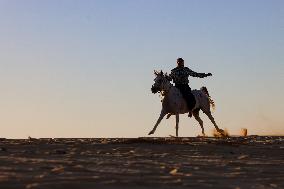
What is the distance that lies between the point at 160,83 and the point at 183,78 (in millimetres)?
1142

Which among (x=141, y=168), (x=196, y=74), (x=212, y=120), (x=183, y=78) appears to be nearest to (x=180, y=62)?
(x=183, y=78)

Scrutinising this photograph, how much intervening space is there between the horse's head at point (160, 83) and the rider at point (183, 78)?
521 mm

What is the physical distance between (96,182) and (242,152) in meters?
5.10

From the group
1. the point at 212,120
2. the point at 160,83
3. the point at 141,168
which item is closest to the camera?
the point at 141,168

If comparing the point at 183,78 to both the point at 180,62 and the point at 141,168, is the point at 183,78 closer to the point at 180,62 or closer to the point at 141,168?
the point at 180,62

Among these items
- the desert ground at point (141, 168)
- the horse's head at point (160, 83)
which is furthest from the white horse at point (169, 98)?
the desert ground at point (141, 168)

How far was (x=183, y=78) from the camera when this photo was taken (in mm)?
19266

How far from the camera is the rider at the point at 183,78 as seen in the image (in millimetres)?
19141

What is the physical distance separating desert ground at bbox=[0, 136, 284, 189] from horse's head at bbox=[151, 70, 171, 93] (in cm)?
828

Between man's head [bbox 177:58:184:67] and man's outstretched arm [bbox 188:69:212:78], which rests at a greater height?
man's head [bbox 177:58:184:67]

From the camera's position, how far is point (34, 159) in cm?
717

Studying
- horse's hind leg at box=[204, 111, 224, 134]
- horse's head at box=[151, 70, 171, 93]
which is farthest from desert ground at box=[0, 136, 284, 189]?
horse's hind leg at box=[204, 111, 224, 134]

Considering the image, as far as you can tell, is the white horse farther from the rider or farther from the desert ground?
the desert ground

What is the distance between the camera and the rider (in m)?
19.1
